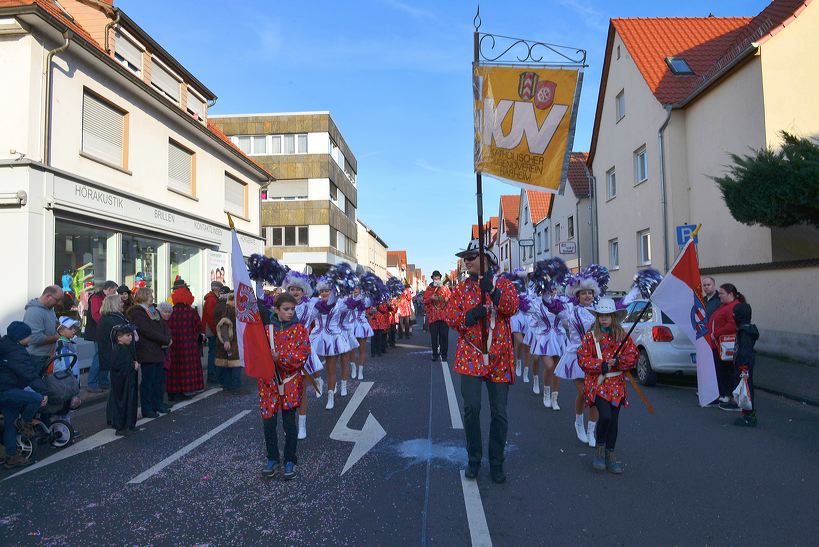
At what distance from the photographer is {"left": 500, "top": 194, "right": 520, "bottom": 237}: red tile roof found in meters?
54.0

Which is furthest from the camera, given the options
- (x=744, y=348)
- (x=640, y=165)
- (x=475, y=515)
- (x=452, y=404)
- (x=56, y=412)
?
(x=640, y=165)

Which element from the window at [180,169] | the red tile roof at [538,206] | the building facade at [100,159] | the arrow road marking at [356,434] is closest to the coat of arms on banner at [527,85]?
the arrow road marking at [356,434]

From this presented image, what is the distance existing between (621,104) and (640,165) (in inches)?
124

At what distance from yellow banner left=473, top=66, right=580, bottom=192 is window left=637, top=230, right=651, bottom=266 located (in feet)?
52.8

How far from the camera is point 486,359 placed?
4.68m

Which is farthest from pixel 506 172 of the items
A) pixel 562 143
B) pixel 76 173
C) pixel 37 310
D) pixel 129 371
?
pixel 76 173

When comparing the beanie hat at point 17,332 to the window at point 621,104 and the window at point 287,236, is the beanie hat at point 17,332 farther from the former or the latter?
the window at point 287,236

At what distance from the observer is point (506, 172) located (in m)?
4.92

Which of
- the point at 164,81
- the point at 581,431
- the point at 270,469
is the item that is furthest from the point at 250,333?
the point at 164,81

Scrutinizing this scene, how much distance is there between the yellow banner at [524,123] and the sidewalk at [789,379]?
606cm

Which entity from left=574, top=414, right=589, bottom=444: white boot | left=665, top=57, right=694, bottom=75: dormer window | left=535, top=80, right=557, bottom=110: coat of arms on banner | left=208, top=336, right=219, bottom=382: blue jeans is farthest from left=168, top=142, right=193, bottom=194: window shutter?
left=665, top=57, right=694, bottom=75: dormer window

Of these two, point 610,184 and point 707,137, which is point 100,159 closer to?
point 707,137

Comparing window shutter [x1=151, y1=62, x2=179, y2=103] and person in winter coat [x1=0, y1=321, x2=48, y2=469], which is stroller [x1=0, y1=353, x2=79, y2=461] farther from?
window shutter [x1=151, y1=62, x2=179, y2=103]

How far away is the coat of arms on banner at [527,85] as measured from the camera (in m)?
4.98
